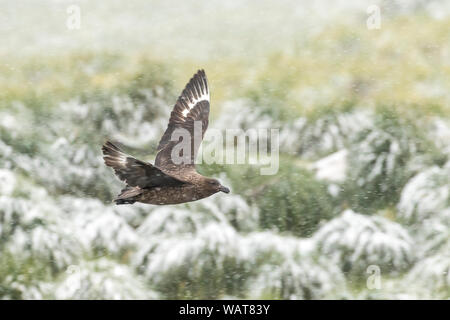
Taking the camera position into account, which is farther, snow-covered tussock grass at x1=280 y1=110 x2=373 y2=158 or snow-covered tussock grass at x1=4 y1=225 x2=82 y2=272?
snow-covered tussock grass at x1=280 y1=110 x2=373 y2=158

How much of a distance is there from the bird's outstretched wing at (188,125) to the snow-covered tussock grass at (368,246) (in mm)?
3386

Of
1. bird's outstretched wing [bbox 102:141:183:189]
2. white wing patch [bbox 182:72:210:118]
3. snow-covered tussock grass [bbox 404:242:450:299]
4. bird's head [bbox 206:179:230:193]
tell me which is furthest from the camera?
snow-covered tussock grass [bbox 404:242:450:299]

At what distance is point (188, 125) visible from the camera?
24.0 feet

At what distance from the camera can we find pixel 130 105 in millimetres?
10945

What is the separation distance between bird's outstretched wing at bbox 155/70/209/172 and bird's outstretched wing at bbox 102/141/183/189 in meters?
0.81

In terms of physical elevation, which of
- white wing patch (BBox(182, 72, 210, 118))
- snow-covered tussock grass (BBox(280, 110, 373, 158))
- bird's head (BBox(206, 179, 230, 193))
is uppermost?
snow-covered tussock grass (BBox(280, 110, 373, 158))

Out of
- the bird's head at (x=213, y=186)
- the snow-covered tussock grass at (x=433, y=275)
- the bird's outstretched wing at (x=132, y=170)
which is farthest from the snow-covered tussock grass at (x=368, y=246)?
the bird's outstretched wing at (x=132, y=170)

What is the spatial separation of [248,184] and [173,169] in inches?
141

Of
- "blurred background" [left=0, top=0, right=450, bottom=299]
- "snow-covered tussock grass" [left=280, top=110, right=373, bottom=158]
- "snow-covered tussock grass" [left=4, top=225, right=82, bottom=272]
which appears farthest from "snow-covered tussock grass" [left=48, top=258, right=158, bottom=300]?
"snow-covered tussock grass" [left=280, top=110, right=373, bottom=158]

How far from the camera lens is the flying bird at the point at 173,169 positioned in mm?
5766

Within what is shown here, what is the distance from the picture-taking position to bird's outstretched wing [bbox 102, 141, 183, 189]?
5.71 metres

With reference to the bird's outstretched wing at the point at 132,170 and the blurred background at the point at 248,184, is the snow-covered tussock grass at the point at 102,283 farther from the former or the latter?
the bird's outstretched wing at the point at 132,170

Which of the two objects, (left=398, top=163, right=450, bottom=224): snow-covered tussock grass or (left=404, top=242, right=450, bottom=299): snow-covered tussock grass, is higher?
(left=398, top=163, right=450, bottom=224): snow-covered tussock grass

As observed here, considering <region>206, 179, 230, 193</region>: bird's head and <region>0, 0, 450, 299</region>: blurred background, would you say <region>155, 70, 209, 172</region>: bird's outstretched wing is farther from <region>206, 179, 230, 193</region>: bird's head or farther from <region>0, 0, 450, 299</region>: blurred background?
<region>0, 0, 450, 299</region>: blurred background
